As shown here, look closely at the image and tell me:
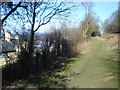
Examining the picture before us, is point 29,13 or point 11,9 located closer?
point 11,9

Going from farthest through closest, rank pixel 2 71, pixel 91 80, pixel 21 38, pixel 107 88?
pixel 21 38, pixel 2 71, pixel 91 80, pixel 107 88

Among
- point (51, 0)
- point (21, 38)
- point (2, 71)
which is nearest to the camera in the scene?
point (2, 71)

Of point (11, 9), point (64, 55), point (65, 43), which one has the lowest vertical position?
point (64, 55)

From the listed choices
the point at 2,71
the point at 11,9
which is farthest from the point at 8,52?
the point at 11,9

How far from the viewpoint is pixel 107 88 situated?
4695mm

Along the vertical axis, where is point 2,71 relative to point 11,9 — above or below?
below

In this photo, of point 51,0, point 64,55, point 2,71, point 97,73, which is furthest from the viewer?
point 64,55

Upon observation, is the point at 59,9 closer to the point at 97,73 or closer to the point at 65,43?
the point at 97,73

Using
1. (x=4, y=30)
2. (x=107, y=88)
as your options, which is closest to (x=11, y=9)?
(x=4, y=30)

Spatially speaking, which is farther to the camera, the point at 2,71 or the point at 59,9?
the point at 59,9

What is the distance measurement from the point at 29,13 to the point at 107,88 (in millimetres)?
4719

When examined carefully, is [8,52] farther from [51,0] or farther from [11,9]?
[51,0]

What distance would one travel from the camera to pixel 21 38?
7.52 metres

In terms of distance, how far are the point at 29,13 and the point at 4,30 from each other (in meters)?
1.57
